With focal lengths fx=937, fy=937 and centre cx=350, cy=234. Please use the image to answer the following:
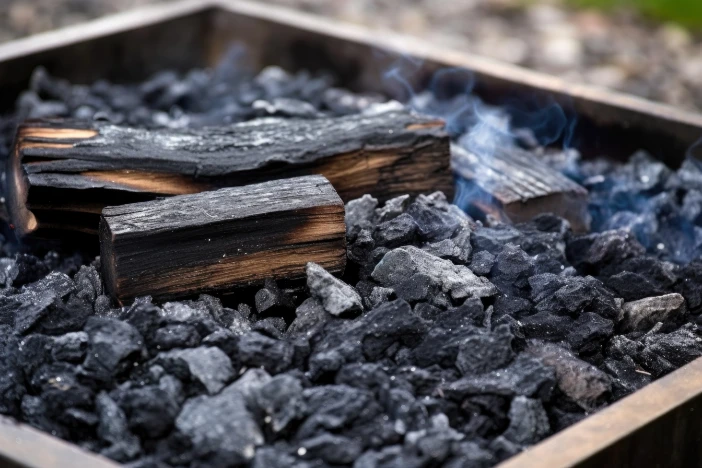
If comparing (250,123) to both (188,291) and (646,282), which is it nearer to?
(188,291)

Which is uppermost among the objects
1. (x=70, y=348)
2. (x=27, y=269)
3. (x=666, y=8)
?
(x=70, y=348)

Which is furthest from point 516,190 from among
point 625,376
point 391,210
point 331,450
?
point 331,450

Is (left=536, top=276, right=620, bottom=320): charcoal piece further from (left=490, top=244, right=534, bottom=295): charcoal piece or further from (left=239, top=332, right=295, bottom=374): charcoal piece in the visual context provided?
(left=239, top=332, right=295, bottom=374): charcoal piece

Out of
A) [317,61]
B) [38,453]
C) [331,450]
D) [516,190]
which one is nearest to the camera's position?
[38,453]

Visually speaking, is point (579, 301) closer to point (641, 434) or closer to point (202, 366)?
point (641, 434)

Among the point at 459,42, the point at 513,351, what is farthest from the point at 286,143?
the point at 459,42

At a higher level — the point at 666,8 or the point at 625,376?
the point at 625,376

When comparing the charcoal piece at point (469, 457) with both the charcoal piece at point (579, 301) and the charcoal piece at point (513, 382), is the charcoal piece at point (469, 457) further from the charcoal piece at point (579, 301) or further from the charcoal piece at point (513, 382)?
the charcoal piece at point (579, 301)
